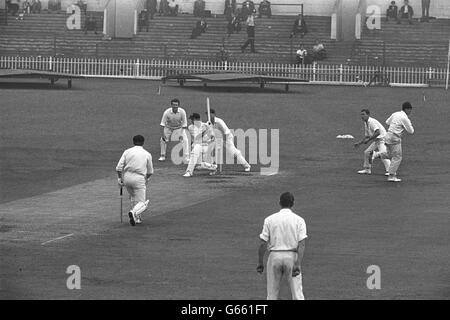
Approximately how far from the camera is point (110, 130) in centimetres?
4100

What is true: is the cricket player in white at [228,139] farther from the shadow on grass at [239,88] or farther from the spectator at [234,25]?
the spectator at [234,25]

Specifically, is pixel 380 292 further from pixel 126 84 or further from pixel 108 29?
pixel 108 29

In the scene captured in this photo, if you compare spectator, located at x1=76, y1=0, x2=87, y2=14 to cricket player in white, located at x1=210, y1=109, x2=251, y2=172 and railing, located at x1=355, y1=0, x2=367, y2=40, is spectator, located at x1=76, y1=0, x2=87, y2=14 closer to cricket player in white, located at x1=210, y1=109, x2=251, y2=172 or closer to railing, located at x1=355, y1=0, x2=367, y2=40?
railing, located at x1=355, y1=0, x2=367, y2=40

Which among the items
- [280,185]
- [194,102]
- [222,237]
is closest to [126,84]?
[194,102]

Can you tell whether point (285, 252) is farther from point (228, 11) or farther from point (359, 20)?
point (228, 11)

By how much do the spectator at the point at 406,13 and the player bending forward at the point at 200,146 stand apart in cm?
2917

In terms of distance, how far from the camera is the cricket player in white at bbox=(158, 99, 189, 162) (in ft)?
117

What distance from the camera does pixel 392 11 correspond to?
61.1m

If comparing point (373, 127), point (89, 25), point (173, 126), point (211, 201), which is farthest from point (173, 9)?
point (211, 201)

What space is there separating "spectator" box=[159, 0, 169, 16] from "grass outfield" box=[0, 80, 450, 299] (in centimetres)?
1233

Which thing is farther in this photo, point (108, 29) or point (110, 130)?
point (108, 29)

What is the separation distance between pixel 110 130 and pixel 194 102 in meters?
5.37

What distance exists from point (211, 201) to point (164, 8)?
35.6m
